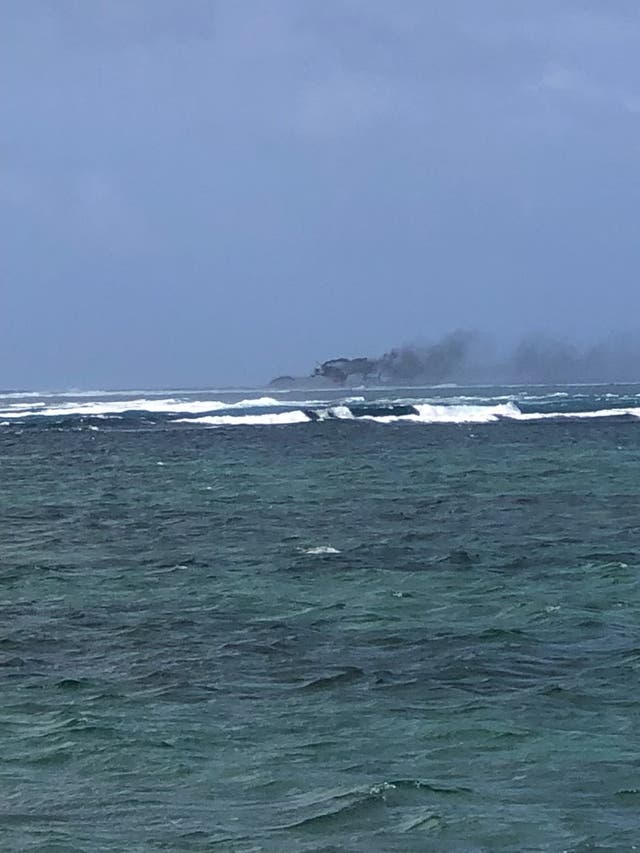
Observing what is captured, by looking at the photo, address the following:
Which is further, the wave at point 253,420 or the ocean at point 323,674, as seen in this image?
the wave at point 253,420

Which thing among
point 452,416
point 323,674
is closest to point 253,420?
point 452,416

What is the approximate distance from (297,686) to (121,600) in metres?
5.44

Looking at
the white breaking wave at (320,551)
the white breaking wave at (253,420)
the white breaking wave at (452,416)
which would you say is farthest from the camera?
the white breaking wave at (253,420)

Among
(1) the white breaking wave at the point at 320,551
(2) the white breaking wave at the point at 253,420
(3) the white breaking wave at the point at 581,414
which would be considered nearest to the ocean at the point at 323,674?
(1) the white breaking wave at the point at 320,551

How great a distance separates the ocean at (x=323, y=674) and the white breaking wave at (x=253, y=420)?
44.2 meters

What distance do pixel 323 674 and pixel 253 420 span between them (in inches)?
2555

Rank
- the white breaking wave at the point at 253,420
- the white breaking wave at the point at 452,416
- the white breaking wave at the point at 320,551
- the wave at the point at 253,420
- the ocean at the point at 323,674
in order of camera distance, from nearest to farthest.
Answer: the ocean at the point at 323,674 → the white breaking wave at the point at 320,551 → the white breaking wave at the point at 452,416 → the wave at the point at 253,420 → the white breaking wave at the point at 253,420

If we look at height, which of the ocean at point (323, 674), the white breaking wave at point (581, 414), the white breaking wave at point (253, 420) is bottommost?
the ocean at point (323, 674)

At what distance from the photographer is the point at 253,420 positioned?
77.2 metres

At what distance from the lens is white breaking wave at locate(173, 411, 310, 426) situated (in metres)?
74.3

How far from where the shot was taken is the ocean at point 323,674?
880 centimetres

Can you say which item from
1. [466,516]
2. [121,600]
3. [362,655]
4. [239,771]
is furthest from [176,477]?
[239,771]

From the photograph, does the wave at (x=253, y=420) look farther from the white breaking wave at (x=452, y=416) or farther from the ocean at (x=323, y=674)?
the ocean at (x=323, y=674)

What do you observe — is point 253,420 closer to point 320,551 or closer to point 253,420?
point 253,420
